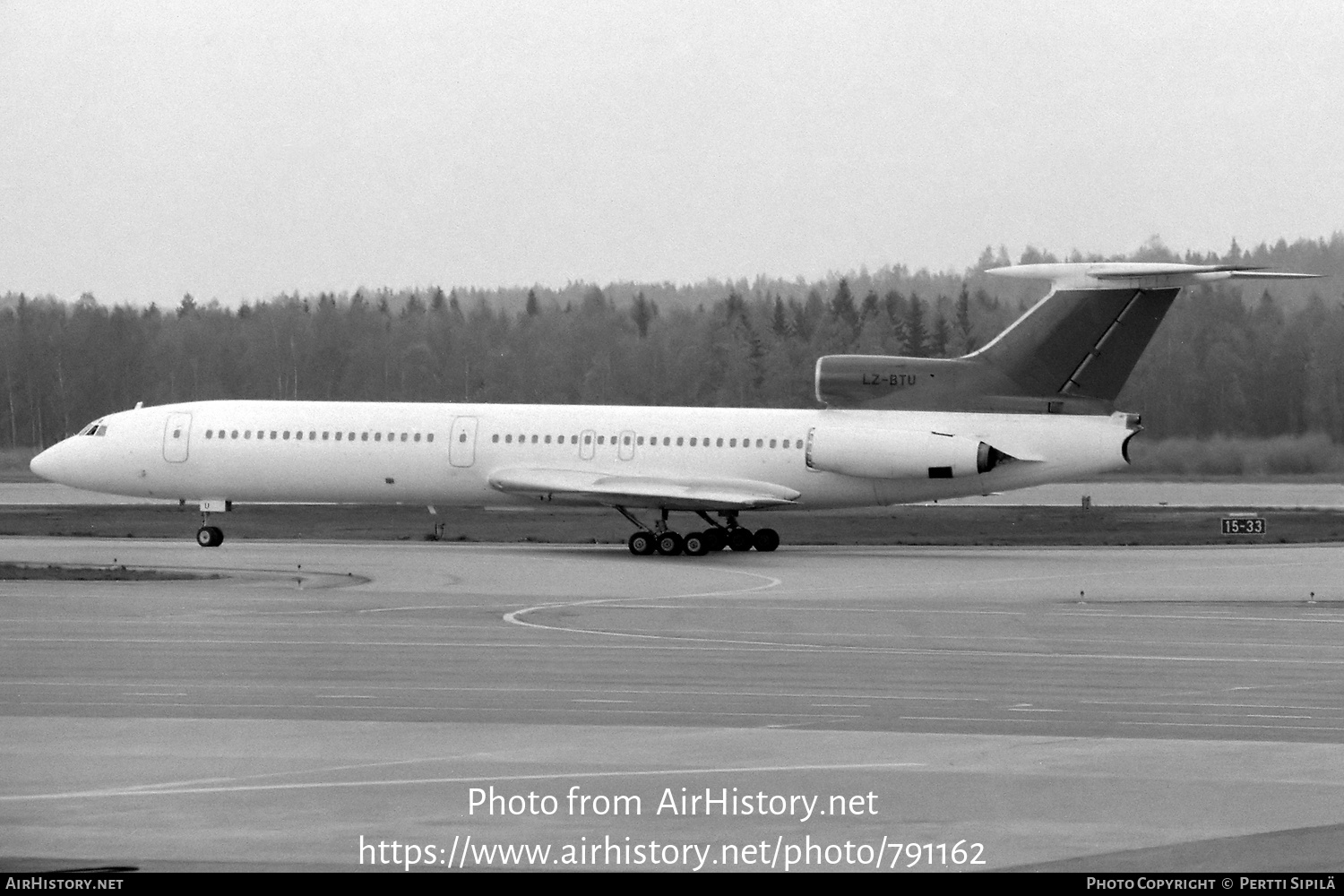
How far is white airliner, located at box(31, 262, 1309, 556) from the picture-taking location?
3756cm

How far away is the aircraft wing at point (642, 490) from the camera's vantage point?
3831 cm

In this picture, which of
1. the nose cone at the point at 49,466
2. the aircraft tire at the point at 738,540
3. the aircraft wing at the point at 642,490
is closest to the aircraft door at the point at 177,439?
the nose cone at the point at 49,466

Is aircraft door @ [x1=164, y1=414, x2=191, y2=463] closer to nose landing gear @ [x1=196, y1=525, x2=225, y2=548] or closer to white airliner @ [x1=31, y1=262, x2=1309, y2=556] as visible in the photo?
white airliner @ [x1=31, y1=262, x2=1309, y2=556]

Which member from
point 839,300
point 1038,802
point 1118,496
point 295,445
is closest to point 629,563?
point 295,445

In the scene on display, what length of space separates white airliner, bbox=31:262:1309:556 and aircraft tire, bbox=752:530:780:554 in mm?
29

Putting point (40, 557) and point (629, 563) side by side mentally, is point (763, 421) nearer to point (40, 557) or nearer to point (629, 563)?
point (629, 563)

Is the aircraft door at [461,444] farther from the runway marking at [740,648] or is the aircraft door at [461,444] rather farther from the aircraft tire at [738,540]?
the runway marking at [740,648]

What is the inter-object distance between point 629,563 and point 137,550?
11293mm

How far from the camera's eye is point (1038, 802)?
11586 millimetres

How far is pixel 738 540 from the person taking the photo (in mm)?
39812

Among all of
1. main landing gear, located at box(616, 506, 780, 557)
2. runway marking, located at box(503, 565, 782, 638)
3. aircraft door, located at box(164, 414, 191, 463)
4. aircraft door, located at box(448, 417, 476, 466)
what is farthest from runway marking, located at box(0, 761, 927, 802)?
aircraft door, located at box(164, 414, 191, 463)

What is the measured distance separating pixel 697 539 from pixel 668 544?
→ 73 cm

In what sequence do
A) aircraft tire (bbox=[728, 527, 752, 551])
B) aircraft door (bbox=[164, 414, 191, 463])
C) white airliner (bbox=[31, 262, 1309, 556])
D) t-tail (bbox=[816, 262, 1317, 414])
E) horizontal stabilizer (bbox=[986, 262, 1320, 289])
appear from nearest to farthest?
horizontal stabilizer (bbox=[986, 262, 1320, 289])
t-tail (bbox=[816, 262, 1317, 414])
white airliner (bbox=[31, 262, 1309, 556])
aircraft tire (bbox=[728, 527, 752, 551])
aircraft door (bbox=[164, 414, 191, 463])

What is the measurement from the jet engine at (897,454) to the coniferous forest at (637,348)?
94.1ft
